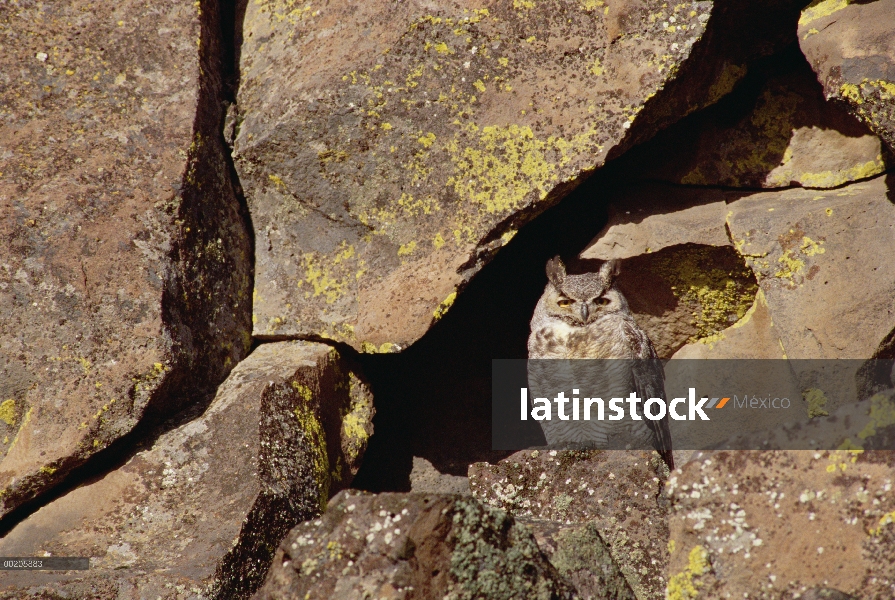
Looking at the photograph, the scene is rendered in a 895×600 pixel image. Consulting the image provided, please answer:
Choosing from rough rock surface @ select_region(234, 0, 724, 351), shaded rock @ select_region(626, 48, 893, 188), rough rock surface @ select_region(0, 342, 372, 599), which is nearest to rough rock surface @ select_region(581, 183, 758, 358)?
shaded rock @ select_region(626, 48, 893, 188)

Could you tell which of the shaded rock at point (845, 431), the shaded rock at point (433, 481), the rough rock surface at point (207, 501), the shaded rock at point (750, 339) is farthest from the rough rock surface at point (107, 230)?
the shaded rock at point (750, 339)

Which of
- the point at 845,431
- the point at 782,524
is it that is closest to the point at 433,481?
the point at 782,524

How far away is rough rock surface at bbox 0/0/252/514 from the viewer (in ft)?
9.91

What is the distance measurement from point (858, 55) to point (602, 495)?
2144 mm

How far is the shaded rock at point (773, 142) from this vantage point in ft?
12.2

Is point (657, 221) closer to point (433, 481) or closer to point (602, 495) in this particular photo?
point (602, 495)

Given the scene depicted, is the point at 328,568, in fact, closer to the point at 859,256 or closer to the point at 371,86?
the point at 371,86

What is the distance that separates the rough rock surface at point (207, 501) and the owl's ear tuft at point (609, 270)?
5.03 ft

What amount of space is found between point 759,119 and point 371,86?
6.75ft

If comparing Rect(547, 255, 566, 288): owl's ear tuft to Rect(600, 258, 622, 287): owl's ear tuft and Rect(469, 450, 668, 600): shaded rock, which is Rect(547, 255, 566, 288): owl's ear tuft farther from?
Rect(469, 450, 668, 600): shaded rock

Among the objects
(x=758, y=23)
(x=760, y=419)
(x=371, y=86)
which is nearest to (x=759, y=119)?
(x=758, y=23)

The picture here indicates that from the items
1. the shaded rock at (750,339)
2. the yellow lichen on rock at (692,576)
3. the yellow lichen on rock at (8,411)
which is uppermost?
the shaded rock at (750,339)

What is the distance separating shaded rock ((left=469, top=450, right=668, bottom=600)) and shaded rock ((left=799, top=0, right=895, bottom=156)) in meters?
1.69

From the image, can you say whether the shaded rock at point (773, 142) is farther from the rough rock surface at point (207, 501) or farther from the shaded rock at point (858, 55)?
the rough rock surface at point (207, 501)
